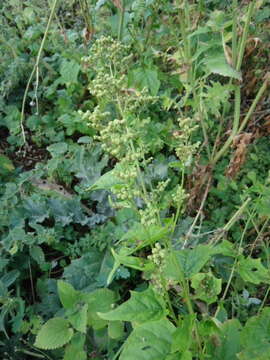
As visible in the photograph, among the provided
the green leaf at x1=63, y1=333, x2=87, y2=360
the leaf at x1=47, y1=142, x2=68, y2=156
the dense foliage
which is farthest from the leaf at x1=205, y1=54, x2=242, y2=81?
the green leaf at x1=63, y1=333, x2=87, y2=360

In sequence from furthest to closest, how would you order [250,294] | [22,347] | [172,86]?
[172,86] → [250,294] → [22,347]

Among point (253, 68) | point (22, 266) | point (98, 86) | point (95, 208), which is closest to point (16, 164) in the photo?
point (95, 208)

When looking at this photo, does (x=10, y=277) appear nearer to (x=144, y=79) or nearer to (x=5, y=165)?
(x=5, y=165)

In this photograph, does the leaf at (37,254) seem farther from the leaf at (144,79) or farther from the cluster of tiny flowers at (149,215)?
the cluster of tiny flowers at (149,215)

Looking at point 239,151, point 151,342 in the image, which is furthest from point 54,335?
point 239,151

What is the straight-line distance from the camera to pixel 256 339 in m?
1.40

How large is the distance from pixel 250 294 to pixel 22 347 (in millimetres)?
1019

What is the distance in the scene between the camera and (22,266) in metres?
2.21

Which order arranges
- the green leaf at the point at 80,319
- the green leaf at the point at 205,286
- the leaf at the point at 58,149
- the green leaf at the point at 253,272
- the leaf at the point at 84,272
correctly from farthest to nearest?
the leaf at the point at 58,149 → the leaf at the point at 84,272 → the green leaf at the point at 80,319 → the green leaf at the point at 253,272 → the green leaf at the point at 205,286

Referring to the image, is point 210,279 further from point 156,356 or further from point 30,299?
point 30,299

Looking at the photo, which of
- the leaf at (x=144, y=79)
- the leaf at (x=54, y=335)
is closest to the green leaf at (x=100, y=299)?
the leaf at (x=54, y=335)

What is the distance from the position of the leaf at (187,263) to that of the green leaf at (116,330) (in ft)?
1.90

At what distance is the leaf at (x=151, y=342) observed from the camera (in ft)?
4.25

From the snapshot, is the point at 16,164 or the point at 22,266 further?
the point at 16,164
